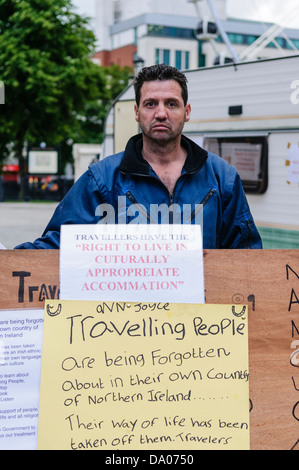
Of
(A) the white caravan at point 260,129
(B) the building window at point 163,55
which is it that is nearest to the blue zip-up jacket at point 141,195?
(A) the white caravan at point 260,129

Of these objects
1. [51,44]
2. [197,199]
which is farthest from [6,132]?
[197,199]

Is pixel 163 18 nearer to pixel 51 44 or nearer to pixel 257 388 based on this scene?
pixel 51 44

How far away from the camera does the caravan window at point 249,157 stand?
7.52 meters

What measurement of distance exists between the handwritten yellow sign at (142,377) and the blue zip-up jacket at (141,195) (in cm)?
56

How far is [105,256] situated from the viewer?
206cm

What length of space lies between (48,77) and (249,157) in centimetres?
1561

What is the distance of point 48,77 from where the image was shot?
22.0 metres

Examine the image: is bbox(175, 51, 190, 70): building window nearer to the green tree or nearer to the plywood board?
the green tree

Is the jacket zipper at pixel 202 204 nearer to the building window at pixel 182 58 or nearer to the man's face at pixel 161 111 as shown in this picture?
the man's face at pixel 161 111

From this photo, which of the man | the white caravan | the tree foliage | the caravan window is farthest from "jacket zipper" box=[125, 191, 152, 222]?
the tree foliage

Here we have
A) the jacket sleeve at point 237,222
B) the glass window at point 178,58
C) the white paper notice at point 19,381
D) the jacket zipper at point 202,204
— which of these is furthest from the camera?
the glass window at point 178,58

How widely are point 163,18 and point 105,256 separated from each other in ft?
162

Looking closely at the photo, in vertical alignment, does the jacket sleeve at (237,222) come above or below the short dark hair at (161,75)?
below

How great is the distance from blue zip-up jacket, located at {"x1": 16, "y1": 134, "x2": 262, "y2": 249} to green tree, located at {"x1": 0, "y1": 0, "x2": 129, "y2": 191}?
10984 mm
